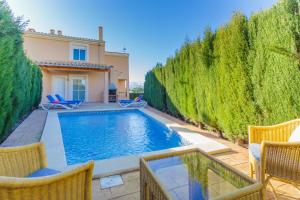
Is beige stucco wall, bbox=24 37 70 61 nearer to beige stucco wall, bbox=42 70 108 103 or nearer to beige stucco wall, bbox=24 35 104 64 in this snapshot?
beige stucco wall, bbox=24 35 104 64

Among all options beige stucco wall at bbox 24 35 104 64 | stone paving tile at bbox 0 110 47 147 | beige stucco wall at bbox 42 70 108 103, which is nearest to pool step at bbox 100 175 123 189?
stone paving tile at bbox 0 110 47 147

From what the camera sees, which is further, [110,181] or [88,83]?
[88,83]

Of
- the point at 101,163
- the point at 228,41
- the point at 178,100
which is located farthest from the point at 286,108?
the point at 178,100

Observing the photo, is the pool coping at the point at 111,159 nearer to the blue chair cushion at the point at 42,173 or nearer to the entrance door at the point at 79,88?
the blue chair cushion at the point at 42,173

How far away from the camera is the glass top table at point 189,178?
1763mm

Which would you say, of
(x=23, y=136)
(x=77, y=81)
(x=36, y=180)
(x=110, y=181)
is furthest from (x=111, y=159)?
(x=77, y=81)

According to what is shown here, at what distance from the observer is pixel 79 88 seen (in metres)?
18.3

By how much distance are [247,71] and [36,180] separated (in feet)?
17.3

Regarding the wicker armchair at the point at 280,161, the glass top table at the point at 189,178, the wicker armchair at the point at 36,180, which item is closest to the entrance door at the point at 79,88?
the wicker armchair at the point at 36,180

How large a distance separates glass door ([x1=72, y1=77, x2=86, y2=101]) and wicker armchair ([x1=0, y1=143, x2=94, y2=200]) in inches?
663

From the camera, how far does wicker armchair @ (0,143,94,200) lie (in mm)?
1273

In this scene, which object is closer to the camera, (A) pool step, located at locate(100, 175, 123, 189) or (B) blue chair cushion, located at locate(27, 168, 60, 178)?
(B) blue chair cushion, located at locate(27, 168, 60, 178)

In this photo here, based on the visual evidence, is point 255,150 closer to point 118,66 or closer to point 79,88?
point 79,88

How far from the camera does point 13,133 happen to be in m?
6.31
